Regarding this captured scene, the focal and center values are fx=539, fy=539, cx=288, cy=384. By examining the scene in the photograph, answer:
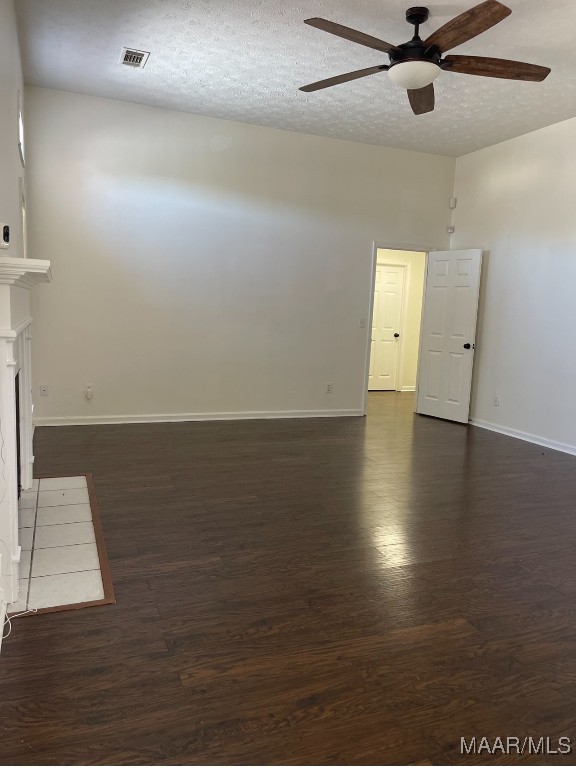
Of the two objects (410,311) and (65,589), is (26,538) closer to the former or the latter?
(65,589)

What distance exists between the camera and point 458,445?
548 centimetres

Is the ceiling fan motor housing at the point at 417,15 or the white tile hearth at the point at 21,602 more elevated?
the ceiling fan motor housing at the point at 417,15

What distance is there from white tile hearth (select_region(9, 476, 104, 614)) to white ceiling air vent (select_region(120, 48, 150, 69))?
10.9ft

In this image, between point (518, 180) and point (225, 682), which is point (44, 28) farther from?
point (518, 180)

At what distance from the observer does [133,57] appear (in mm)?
4297

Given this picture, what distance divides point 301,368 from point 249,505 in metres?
3.05

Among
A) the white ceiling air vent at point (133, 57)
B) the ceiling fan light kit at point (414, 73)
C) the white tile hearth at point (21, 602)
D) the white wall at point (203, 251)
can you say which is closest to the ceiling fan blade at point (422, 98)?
the ceiling fan light kit at point (414, 73)

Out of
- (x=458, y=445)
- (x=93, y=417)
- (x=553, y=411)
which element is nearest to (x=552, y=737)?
(x=458, y=445)

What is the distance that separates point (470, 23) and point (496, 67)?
49 cm

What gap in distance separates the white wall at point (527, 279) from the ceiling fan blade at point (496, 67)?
2456mm

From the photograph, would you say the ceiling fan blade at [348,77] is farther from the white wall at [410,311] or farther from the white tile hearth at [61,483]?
the white wall at [410,311]

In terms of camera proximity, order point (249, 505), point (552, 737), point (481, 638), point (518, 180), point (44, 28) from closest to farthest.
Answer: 1. point (552, 737)
2. point (481, 638)
3. point (249, 505)
4. point (44, 28)
5. point (518, 180)

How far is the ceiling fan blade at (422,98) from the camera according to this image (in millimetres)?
3555

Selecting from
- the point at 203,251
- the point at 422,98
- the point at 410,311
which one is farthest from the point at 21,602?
the point at 410,311
